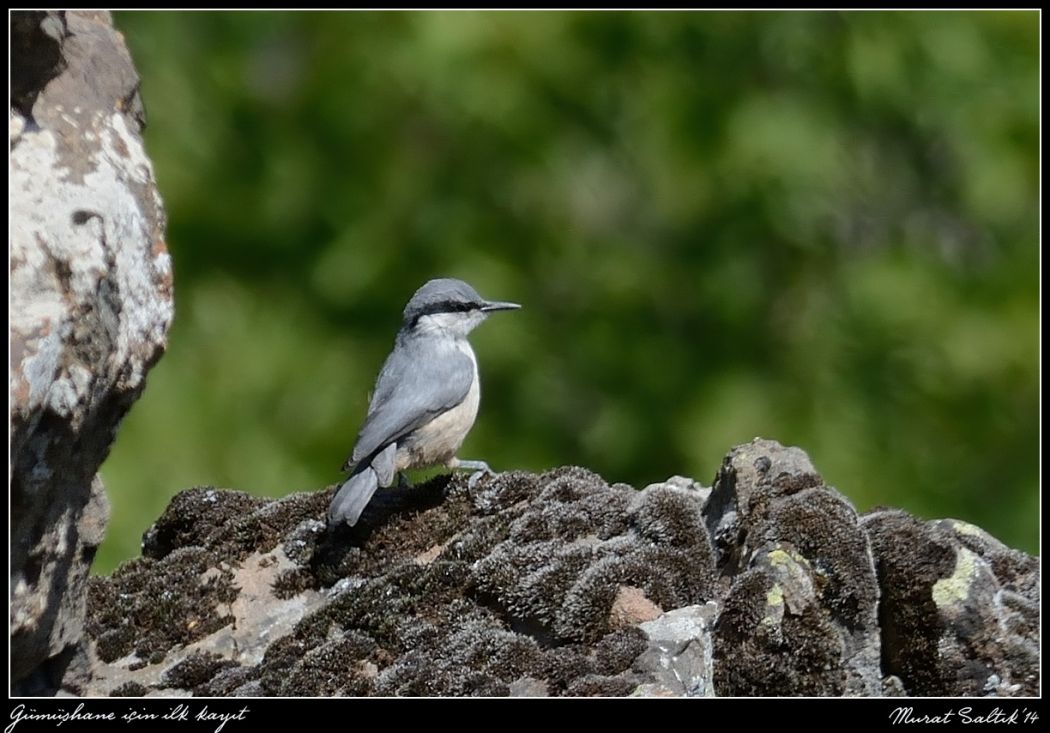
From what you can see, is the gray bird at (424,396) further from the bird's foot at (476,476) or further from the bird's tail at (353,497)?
the bird's foot at (476,476)

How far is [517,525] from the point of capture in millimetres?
5434

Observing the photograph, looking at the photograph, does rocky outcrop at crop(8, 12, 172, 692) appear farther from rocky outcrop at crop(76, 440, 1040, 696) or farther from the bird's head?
the bird's head

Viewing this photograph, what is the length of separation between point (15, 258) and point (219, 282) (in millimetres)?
8466

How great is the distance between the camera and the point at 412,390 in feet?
21.0

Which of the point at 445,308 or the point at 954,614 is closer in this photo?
the point at 954,614

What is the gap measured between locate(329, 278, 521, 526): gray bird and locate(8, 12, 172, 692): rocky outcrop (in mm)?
1400

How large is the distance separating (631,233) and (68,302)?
9327mm

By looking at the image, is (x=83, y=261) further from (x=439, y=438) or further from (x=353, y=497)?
(x=439, y=438)

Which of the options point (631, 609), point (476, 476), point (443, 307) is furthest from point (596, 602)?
point (443, 307)

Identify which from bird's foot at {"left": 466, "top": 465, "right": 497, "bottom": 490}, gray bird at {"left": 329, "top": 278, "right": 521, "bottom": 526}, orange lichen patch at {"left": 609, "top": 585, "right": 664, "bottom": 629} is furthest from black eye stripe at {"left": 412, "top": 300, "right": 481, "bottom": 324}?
orange lichen patch at {"left": 609, "top": 585, "right": 664, "bottom": 629}

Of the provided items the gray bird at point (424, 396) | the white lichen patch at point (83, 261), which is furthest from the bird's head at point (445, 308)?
the white lichen patch at point (83, 261)

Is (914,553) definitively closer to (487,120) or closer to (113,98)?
(113,98)

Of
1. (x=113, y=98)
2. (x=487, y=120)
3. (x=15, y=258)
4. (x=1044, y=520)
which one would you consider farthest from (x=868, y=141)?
(x=15, y=258)
